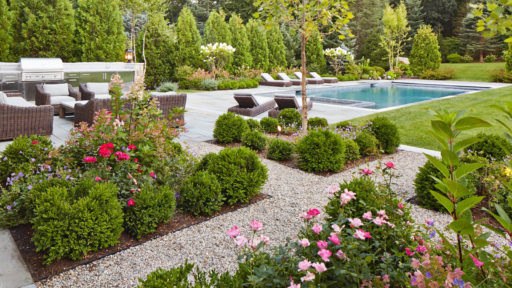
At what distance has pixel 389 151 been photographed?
546cm

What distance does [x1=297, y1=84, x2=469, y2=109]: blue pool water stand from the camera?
13.7 m

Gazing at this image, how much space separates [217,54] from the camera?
647 inches

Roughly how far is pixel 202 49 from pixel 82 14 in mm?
5006

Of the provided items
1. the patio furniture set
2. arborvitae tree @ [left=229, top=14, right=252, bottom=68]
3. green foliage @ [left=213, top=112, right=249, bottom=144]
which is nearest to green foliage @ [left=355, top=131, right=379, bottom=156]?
green foliage @ [left=213, top=112, right=249, bottom=144]

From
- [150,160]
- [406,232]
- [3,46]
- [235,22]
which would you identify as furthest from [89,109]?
[235,22]

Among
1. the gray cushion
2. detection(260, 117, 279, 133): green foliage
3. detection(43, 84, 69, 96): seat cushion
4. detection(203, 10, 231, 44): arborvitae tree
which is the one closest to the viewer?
detection(260, 117, 279, 133): green foliage

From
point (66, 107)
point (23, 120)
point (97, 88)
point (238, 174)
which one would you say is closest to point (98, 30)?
point (97, 88)

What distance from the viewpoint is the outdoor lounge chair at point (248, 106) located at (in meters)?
8.80

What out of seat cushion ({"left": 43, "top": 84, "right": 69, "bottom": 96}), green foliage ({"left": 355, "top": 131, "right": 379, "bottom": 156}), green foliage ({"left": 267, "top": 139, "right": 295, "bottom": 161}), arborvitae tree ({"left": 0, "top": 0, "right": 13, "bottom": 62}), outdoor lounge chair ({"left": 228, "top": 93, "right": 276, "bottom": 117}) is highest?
arborvitae tree ({"left": 0, "top": 0, "right": 13, "bottom": 62})

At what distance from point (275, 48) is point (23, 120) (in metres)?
16.9

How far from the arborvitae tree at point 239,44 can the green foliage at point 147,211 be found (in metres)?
16.2

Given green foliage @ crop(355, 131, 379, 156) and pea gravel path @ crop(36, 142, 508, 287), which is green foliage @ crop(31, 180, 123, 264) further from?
green foliage @ crop(355, 131, 379, 156)

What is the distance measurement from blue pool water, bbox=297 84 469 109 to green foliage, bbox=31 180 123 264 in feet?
Result: 33.5

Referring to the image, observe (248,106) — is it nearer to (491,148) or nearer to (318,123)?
(318,123)
